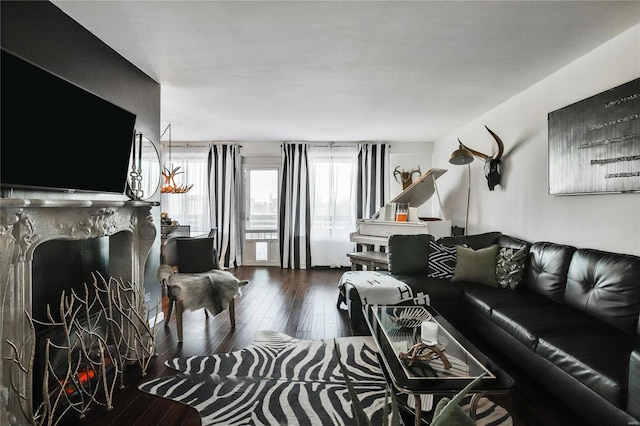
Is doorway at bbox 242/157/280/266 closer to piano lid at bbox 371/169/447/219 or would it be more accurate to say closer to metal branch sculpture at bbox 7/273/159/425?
piano lid at bbox 371/169/447/219

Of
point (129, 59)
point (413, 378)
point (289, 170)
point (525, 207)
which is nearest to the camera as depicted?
point (413, 378)

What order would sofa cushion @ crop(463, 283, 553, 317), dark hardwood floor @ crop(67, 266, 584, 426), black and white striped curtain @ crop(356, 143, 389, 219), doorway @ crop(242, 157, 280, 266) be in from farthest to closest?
doorway @ crop(242, 157, 280, 266) < black and white striped curtain @ crop(356, 143, 389, 219) < sofa cushion @ crop(463, 283, 553, 317) < dark hardwood floor @ crop(67, 266, 584, 426)

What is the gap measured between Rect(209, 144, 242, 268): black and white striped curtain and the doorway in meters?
0.25

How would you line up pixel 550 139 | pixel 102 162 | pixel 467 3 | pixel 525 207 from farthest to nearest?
pixel 525 207 → pixel 550 139 → pixel 102 162 → pixel 467 3

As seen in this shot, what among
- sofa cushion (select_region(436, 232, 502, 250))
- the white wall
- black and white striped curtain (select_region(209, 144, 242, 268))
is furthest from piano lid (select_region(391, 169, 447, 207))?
black and white striped curtain (select_region(209, 144, 242, 268))

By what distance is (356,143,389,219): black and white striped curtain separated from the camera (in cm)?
686

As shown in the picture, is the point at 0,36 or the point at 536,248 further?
the point at 536,248

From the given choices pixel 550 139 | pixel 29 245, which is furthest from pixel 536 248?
pixel 29 245

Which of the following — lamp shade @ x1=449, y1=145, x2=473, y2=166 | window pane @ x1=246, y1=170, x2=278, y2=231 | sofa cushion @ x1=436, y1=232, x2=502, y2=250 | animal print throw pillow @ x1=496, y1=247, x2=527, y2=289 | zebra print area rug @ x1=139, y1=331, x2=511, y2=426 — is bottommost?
zebra print area rug @ x1=139, y1=331, x2=511, y2=426

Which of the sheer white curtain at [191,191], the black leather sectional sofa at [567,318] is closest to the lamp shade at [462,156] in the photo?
the black leather sectional sofa at [567,318]

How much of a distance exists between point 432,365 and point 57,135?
244 centimetres

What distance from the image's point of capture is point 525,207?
12.9 feet

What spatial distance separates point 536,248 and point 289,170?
14.7ft

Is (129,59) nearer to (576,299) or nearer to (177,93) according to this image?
(177,93)
